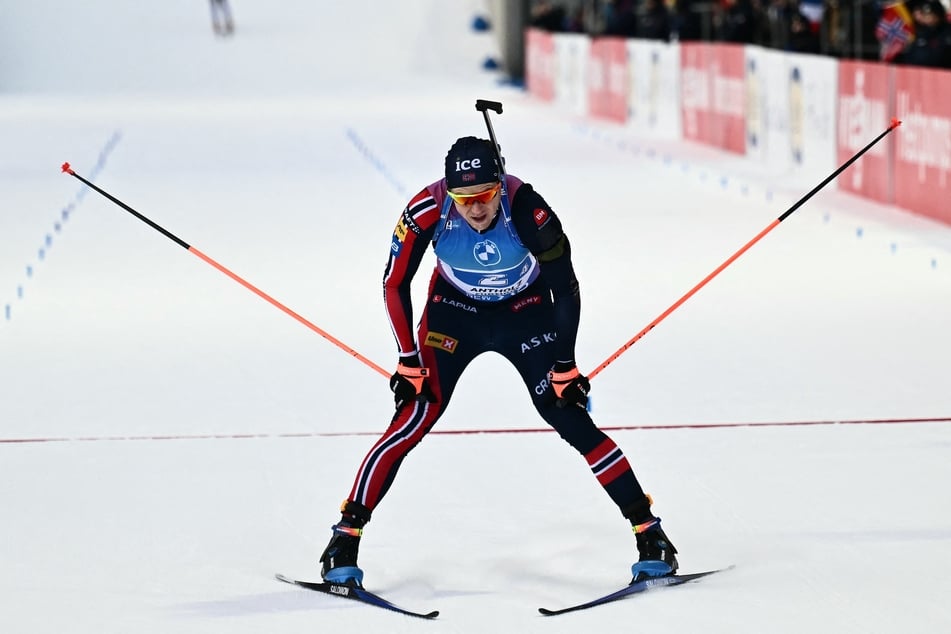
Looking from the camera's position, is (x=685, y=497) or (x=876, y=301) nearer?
(x=685, y=497)

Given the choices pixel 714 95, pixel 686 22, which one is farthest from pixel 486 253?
pixel 686 22

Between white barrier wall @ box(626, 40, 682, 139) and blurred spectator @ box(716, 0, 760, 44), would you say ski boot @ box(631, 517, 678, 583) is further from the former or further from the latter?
white barrier wall @ box(626, 40, 682, 139)

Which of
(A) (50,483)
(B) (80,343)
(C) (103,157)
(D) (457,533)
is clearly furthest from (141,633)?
(C) (103,157)

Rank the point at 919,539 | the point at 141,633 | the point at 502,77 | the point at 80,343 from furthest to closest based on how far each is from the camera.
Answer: the point at 502,77 < the point at 80,343 < the point at 919,539 < the point at 141,633

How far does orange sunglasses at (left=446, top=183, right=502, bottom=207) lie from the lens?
5.21 metres

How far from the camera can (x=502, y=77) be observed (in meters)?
42.2

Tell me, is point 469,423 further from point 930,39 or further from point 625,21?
point 625,21

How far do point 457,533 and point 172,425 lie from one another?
7.45 ft

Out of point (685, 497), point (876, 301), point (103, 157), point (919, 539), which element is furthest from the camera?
point (103, 157)

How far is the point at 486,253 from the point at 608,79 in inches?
939

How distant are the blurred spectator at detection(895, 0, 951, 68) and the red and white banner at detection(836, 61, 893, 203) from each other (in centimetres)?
31

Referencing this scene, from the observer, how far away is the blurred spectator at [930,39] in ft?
50.0

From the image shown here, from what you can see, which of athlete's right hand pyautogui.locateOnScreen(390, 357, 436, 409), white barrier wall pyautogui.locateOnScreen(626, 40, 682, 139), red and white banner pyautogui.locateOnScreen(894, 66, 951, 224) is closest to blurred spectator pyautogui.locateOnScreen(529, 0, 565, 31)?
→ white barrier wall pyautogui.locateOnScreen(626, 40, 682, 139)

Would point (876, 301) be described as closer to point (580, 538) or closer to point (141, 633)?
point (580, 538)
